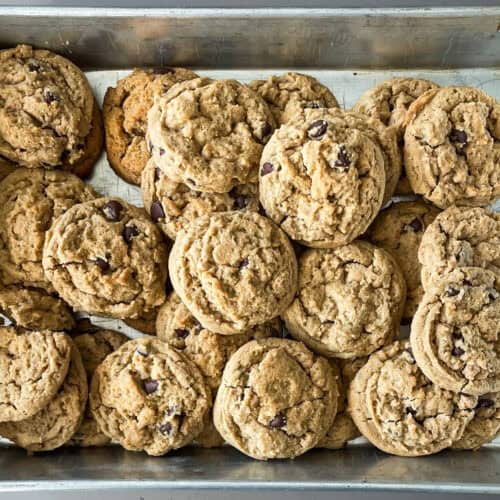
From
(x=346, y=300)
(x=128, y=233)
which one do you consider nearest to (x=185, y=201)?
(x=128, y=233)

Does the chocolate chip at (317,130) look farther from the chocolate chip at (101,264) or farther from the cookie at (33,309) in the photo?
the cookie at (33,309)

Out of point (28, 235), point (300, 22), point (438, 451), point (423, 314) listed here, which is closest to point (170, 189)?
point (28, 235)

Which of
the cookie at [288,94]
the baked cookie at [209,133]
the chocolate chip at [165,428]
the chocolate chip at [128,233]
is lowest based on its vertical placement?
the chocolate chip at [165,428]

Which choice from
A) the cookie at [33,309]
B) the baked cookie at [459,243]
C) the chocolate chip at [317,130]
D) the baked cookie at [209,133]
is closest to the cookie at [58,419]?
the cookie at [33,309]

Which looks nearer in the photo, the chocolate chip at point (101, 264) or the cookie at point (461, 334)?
the cookie at point (461, 334)

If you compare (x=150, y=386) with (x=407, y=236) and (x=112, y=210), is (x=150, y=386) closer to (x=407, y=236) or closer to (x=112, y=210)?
(x=112, y=210)

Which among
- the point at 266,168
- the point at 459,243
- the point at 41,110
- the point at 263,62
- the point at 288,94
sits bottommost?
the point at 459,243

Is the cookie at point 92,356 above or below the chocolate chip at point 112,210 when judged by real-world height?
below
